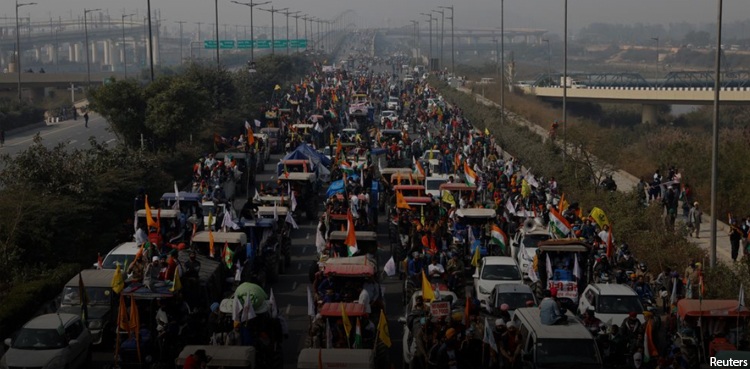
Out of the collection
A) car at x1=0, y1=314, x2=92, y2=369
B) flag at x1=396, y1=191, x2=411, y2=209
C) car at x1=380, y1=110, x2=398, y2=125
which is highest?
flag at x1=396, y1=191, x2=411, y2=209

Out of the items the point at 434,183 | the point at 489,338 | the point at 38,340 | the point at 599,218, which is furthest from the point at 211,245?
the point at 434,183

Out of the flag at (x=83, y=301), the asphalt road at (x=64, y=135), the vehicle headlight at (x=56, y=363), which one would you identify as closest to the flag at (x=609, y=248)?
the flag at (x=83, y=301)

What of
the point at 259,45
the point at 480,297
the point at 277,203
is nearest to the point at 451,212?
the point at 277,203

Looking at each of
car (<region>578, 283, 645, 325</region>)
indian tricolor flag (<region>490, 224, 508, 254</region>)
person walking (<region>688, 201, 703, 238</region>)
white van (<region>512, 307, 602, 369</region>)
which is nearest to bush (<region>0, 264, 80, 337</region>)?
indian tricolor flag (<region>490, 224, 508, 254</region>)

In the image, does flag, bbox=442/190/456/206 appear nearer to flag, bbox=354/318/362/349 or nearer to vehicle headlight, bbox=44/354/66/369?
flag, bbox=354/318/362/349

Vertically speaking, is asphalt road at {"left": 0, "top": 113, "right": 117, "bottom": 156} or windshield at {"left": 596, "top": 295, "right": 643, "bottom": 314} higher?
windshield at {"left": 596, "top": 295, "right": 643, "bottom": 314}

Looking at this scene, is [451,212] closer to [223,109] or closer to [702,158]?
[702,158]

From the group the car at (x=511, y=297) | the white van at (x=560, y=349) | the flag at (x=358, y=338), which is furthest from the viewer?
the car at (x=511, y=297)

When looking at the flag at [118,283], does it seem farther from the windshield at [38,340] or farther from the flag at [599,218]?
the flag at [599,218]
